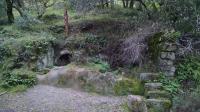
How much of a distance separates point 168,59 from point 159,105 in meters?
2.24

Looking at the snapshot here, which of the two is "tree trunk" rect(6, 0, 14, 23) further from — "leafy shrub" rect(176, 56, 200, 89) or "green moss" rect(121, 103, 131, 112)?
"green moss" rect(121, 103, 131, 112)

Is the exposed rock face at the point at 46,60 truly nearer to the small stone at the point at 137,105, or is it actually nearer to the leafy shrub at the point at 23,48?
the leafy shrub at the point at 23,48

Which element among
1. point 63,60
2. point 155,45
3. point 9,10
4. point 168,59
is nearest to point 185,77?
point 168,59

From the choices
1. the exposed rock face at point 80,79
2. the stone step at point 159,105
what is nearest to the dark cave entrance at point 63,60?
the exposed rock face at point 80,79

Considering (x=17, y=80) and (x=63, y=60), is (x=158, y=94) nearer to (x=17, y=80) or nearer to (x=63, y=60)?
(x=17, y=80)

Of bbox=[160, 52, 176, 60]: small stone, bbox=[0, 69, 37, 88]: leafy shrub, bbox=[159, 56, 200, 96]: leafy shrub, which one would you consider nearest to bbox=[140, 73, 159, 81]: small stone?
bbox=[159, 56, 200, 96]: leafy shrub

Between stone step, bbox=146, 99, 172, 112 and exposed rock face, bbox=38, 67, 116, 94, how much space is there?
1687 mm

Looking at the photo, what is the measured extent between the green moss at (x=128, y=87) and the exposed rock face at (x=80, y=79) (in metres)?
0.19

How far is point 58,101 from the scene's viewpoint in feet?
30.4

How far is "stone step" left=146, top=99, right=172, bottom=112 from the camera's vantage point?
8.53m

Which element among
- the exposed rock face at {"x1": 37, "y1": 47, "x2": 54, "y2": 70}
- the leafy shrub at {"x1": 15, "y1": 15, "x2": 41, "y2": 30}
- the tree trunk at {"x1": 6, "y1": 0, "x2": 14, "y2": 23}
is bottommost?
the exposed rock face at {"x1": 37, "y1": 47, "x2": 54, "y2": 70}

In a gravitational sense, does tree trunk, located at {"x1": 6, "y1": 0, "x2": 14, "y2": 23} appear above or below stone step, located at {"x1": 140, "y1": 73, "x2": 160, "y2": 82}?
above

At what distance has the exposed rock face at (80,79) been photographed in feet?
33.4

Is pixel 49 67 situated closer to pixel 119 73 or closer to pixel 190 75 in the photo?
pixel 119 73
